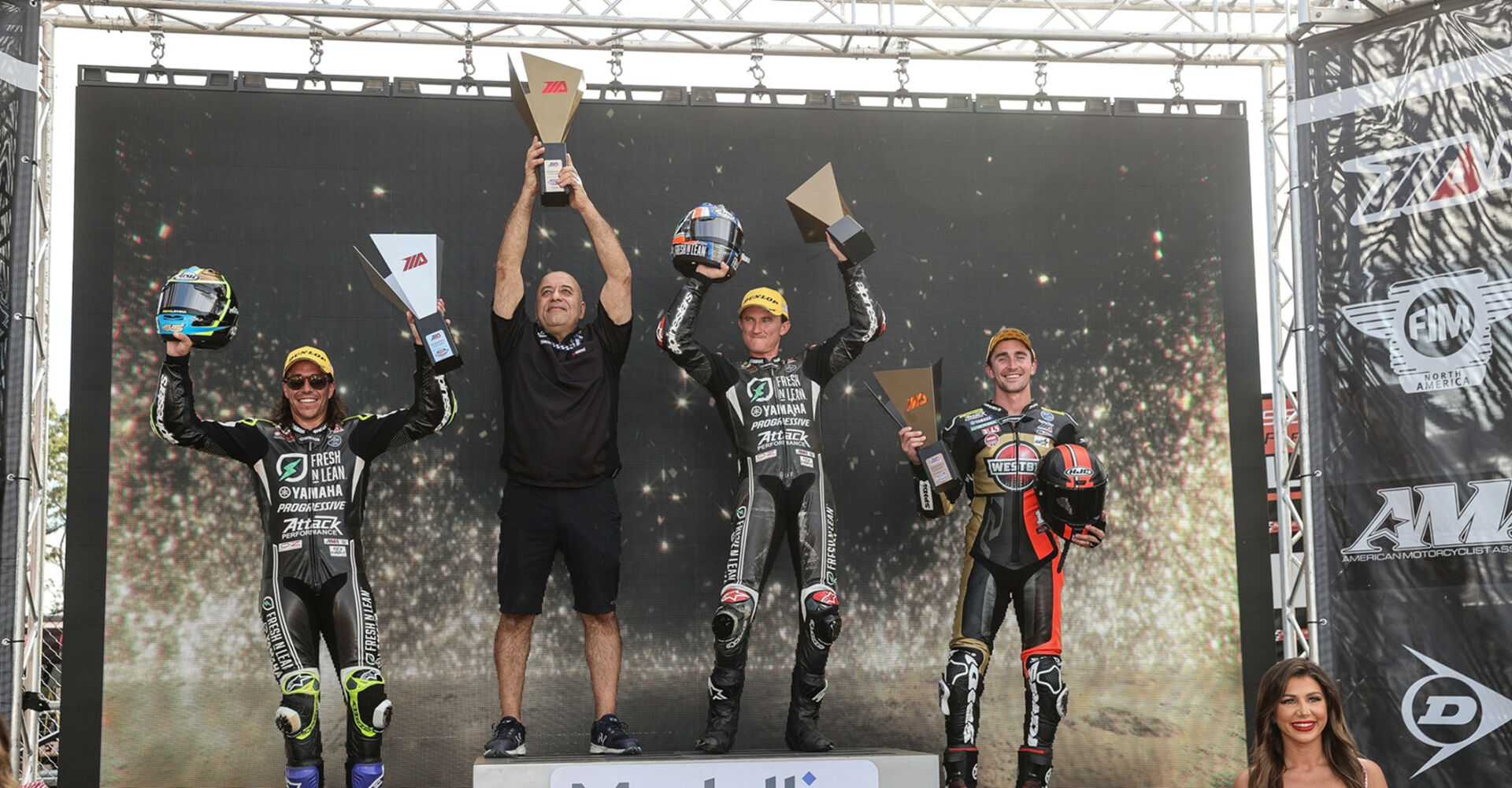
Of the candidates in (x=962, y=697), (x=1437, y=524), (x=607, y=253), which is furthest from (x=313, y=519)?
(x=1437, y=524)

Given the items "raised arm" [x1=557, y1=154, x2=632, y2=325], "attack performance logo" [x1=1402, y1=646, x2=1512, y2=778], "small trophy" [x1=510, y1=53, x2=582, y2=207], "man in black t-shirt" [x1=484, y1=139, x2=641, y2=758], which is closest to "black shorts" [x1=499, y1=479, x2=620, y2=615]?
"man in black t-shirt" [x1=484, y1=139, x2=641, y2=758]

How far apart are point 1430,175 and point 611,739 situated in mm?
3568

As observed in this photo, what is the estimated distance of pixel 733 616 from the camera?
14.8ft

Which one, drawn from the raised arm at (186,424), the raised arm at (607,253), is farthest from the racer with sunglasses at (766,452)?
the raised arm at (186,424)

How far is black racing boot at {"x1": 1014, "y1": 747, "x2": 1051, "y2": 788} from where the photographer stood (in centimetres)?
445

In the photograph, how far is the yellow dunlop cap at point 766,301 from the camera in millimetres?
4898

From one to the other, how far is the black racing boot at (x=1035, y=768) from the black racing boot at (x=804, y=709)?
0.66 meters

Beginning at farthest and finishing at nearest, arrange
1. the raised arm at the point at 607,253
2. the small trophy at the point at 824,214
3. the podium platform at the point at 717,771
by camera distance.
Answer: the small trophy at the point at 824,214 < the raised arm at the point at 607,253 < the podium platform at the point at 717,771

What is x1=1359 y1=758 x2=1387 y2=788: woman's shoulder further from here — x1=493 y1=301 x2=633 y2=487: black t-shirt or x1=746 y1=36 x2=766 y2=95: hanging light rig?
x1=746 y1=36 x2=766 y2=95: hanging light rig

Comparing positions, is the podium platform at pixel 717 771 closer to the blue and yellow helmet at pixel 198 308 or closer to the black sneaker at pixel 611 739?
the black sneaker at pixel 611 739

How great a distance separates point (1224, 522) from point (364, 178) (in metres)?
3.81

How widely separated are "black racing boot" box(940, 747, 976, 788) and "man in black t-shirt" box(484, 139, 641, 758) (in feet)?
3.56

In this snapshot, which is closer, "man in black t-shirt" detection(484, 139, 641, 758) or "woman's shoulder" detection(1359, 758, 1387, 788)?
"woman's shoulder" detection(1359, 758, 1387, 788)

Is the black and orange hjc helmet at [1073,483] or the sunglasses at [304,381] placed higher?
the sunglasses at [304,381]
